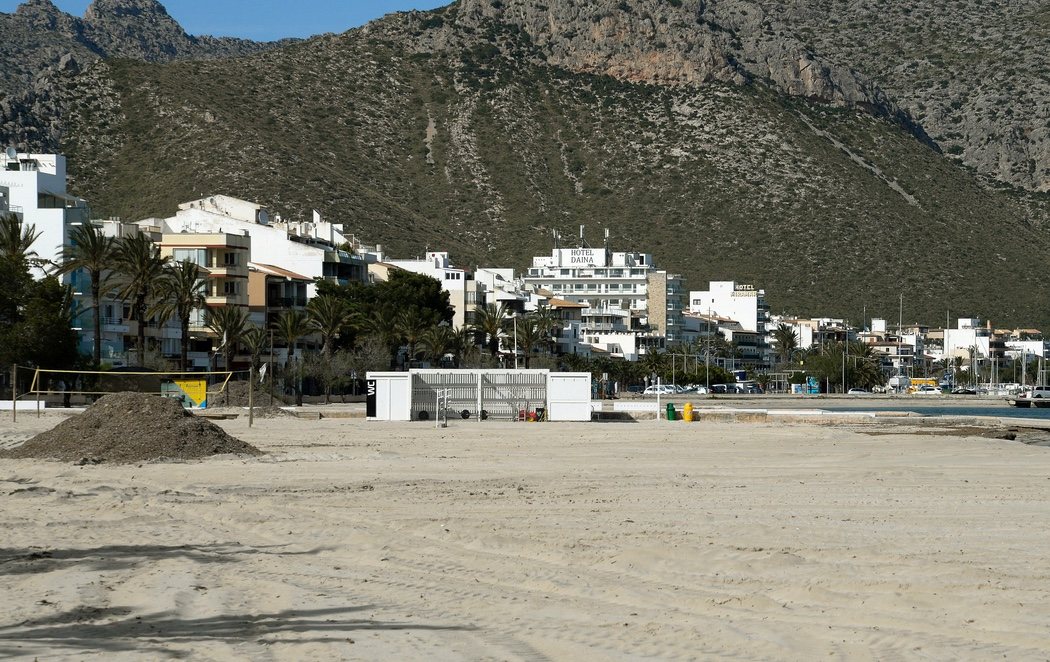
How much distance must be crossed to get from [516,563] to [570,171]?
15218 cm

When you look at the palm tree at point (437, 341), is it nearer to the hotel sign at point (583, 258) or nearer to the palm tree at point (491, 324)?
the palm tree at point (491, 324)

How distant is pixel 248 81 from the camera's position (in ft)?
539

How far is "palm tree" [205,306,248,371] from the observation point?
266 feet

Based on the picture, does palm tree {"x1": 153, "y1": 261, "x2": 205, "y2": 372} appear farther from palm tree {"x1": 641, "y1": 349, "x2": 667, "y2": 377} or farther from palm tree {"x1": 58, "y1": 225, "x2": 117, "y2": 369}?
palm tree {"x1": 641, "y1": 349, "x2": 667, "y2": 377}

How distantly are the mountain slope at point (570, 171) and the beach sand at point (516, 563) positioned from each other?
110 metres

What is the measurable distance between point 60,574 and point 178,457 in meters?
15.9

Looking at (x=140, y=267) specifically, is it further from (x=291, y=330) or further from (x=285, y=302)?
(x=285, y=302)

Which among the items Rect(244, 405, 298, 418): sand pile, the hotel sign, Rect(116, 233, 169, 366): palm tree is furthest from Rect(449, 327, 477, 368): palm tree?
the hotel sign

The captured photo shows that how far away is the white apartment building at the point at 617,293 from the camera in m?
156

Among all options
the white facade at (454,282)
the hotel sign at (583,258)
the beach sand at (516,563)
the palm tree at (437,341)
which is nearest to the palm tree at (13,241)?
the palm tree at (437,341)

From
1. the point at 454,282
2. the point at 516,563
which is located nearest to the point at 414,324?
the point at 454,282

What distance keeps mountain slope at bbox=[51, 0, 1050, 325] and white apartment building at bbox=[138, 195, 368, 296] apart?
1786 cm

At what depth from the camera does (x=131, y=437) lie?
29.8 meters

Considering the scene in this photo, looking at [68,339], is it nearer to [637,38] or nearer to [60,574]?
[60,574]
